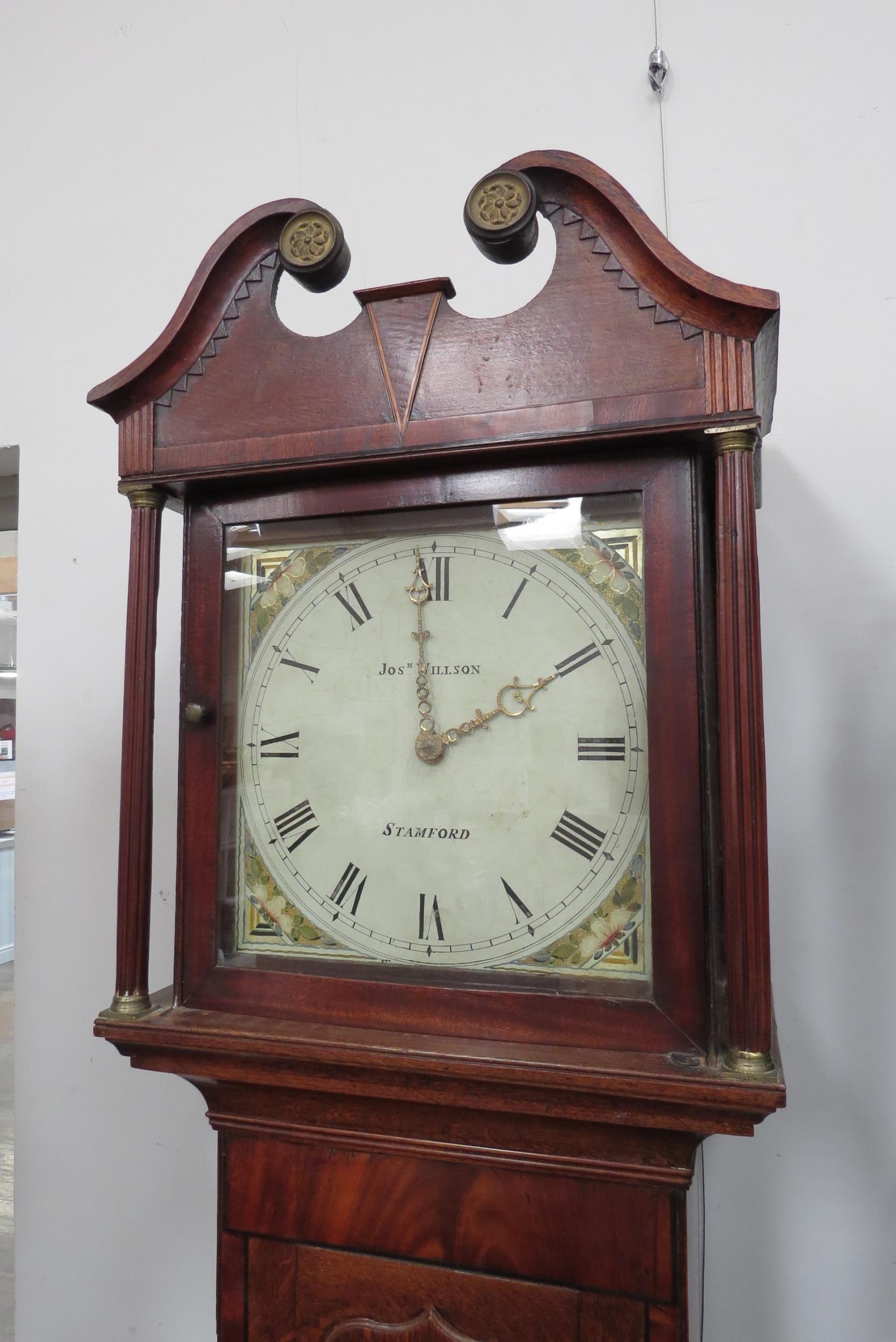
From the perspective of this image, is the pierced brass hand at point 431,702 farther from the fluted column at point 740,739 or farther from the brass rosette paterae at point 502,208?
the brass rosette paterae at point 502,208

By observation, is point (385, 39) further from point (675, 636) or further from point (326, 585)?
point (675, 636)

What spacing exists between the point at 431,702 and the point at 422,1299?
51cm

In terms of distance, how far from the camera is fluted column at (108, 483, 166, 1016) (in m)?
0.84

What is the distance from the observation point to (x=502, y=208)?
0.75 m

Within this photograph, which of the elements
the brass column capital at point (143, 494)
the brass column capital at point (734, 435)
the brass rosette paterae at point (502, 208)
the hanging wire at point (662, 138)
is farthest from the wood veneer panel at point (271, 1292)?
the hanging wire at point (662, 138)

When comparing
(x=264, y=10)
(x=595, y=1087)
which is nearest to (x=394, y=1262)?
(x=595, y=1087)

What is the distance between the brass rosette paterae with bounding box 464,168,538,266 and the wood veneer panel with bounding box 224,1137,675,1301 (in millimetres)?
768

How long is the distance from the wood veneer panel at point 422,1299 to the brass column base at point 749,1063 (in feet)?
0.84

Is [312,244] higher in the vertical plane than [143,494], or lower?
higher

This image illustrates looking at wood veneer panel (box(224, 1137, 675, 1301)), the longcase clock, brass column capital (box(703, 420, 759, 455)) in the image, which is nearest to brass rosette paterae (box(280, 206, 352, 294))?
the longcase clock

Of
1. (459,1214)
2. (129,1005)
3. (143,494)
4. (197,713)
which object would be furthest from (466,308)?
(459,1214)

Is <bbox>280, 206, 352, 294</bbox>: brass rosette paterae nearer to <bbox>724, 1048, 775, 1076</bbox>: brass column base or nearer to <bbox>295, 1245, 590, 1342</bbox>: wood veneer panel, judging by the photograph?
<bbox>724, 1048, 775, 1076</bbox>: brass column base

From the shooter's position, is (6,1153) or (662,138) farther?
(6,1153)

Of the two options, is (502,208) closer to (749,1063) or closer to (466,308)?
(466,308)
